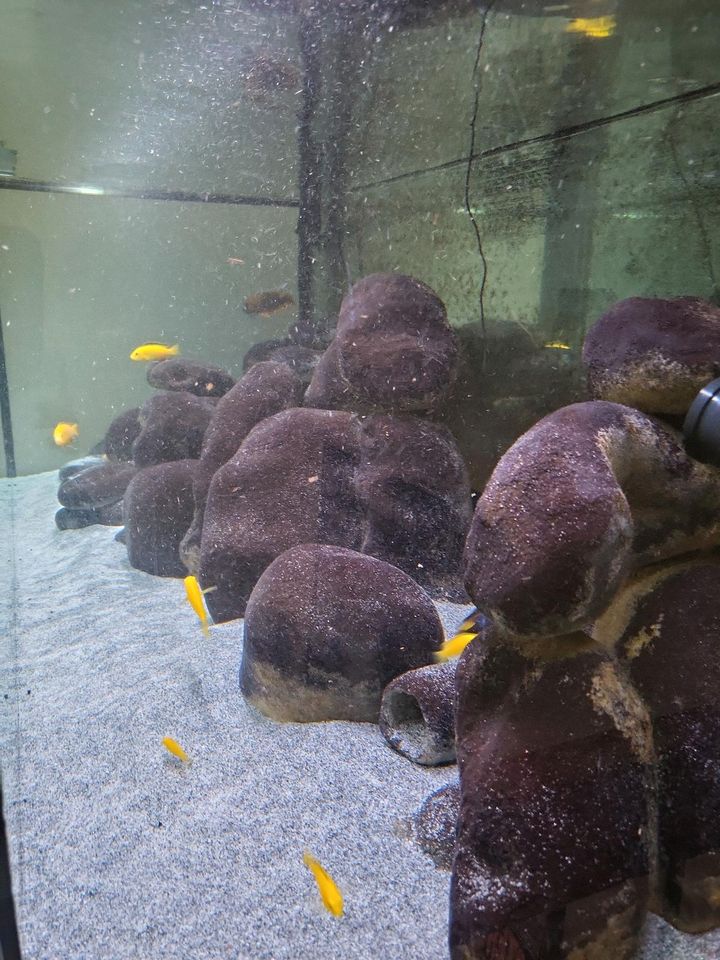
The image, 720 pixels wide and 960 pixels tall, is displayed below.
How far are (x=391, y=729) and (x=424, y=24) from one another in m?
6.32

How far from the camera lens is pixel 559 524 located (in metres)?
1.69

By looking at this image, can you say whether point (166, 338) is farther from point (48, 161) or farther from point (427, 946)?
point (427, 946)

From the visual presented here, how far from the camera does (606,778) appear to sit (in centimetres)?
174

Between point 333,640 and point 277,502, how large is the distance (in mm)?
1736

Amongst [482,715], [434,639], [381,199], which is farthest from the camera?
[381,199]

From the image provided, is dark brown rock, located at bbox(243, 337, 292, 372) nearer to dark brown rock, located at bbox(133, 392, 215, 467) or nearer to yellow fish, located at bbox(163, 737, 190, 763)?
dark brown rock, located at bbox(133, 392, 215, 467)

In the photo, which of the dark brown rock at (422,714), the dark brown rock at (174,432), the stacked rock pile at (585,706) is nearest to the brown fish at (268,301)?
the dark brown rock at (174,432)

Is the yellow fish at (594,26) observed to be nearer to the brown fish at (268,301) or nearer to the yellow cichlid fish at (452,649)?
the brown fish at (268,301)

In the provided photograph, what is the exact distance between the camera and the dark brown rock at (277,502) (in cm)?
445

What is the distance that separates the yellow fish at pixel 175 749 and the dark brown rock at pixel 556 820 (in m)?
1.45

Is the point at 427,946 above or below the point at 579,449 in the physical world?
below

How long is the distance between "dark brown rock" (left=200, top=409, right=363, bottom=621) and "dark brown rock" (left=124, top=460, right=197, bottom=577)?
1.26 metres

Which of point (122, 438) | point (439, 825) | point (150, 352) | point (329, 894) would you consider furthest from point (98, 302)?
point (329, 894)

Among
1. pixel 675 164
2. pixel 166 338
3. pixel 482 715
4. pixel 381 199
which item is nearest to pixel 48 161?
pixel 166 338
